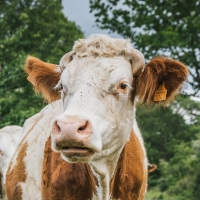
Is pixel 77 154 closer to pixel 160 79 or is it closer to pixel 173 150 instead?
pixel 160 79

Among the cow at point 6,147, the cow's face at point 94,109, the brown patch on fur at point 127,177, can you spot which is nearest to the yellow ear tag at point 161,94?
the cow's face at point 94,109

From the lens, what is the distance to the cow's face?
79.4 inches

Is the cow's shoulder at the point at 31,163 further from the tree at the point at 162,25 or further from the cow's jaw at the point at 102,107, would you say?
the tree at the point at 162,25

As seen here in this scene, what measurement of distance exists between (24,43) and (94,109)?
1633 centimetres

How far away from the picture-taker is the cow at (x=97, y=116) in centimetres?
211

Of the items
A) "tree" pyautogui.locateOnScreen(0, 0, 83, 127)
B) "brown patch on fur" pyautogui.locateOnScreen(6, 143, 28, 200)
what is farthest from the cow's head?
"tree" pyautogui.locateOnScreen(0, 0, 83, 127)

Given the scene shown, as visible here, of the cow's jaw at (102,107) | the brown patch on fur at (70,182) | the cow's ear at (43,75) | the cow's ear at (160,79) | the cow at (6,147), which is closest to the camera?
the cow's jaw at (102,107)

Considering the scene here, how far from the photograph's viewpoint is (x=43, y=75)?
3.27 m

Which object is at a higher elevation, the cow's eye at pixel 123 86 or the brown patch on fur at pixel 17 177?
the cow's eye at pixel 123 86

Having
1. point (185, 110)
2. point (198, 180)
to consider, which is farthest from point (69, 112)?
point (185, 110)

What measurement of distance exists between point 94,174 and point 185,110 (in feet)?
103

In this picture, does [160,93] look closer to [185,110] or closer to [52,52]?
[52,52]

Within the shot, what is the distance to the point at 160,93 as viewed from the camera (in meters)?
2.94

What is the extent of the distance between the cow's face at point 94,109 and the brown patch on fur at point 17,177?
4.63 feet
